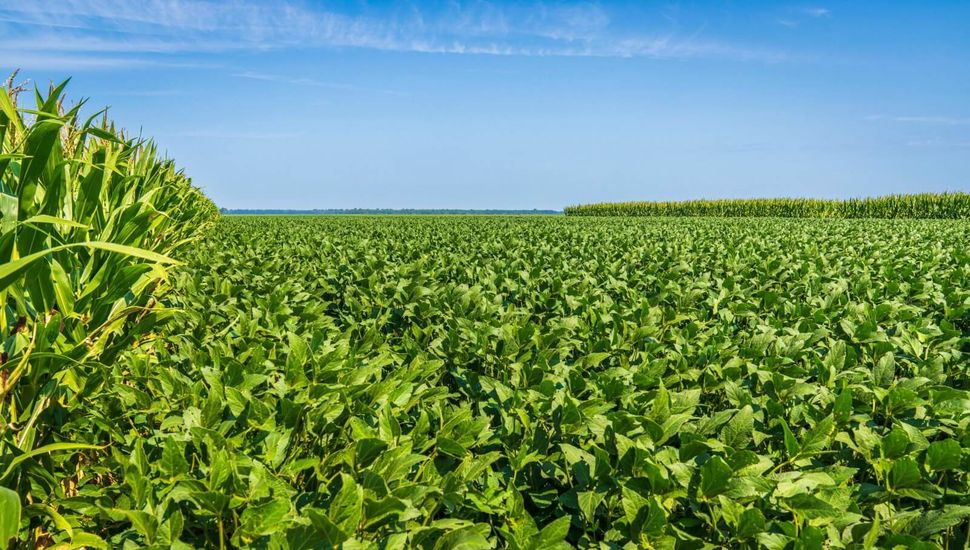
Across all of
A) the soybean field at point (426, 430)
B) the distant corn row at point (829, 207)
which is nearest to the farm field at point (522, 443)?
the soybean field at point (426, 430)

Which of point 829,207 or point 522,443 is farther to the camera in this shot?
point 829,207

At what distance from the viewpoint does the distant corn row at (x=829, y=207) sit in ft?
155

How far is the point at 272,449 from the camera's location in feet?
6.07

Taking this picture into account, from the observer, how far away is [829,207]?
185 ft

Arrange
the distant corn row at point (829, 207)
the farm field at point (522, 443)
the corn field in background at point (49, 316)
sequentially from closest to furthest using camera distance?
the farm field at point (522, 443), the corn field in background at point (49, 316), the distant corn row at point (829, 207)

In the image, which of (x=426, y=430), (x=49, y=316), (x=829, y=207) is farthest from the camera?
(x=829, y=207)

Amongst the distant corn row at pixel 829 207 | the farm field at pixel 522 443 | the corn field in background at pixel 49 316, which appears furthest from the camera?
the distant corn row at pixel 829 207

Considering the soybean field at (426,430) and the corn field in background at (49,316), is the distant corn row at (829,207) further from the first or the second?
the corn field in background at (49,316)

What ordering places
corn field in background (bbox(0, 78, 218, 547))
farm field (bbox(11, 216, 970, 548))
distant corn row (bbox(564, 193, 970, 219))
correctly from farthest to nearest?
1. distant corn row (bbox(564, 193, 970, 219))
2. corn field in background (bbox(0, 78, 218, 547))
3. farm field (bbox(11, 216, 970, 548))

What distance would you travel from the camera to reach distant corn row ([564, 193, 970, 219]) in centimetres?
4709

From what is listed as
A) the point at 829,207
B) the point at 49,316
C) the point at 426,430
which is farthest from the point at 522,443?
the point at 829,207

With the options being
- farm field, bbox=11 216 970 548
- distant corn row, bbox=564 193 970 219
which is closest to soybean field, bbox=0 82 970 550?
farm field, bbox=11 216 970 548

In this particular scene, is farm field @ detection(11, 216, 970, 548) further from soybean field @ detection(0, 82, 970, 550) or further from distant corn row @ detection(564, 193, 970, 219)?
distant corn row @ detection(564, 193, 970, 219)

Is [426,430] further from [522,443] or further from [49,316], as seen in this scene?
[49,316]
